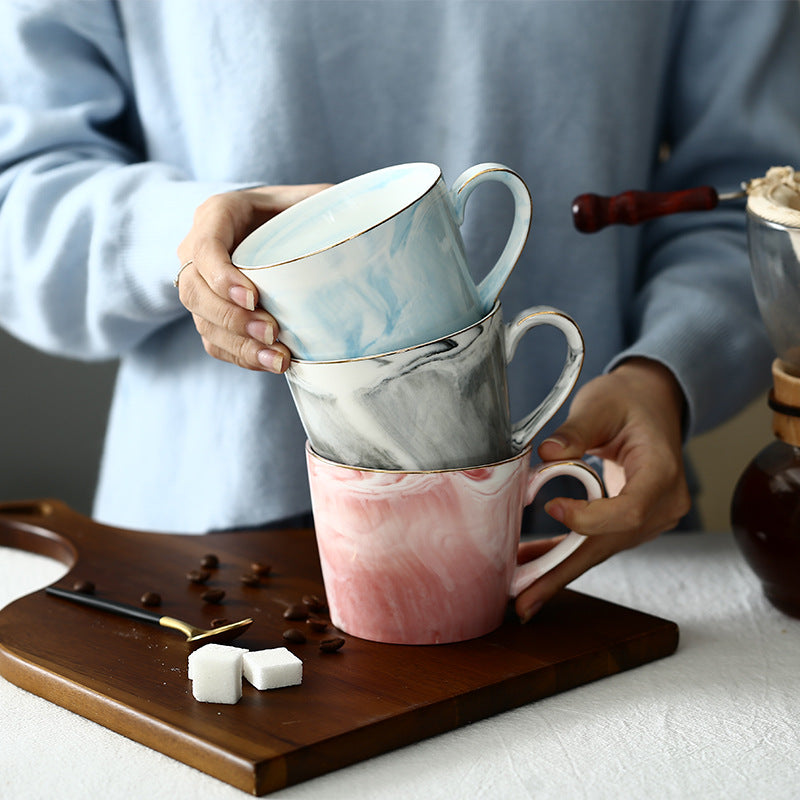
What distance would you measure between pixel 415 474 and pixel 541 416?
10 cm

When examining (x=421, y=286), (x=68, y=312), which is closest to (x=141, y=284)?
(x=68, y=312)

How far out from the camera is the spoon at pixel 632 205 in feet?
2.31

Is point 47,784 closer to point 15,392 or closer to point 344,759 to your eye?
point 344,759

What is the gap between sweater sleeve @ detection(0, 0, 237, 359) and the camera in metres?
0.86

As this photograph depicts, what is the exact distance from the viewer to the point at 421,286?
0.54 m

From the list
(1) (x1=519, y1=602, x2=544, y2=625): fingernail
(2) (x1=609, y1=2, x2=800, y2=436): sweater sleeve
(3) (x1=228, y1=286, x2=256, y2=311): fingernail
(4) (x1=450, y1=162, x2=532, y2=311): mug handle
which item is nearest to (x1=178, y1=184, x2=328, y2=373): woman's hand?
(3) (x1=228, y1=286, x2=256, y2=311): fingernail

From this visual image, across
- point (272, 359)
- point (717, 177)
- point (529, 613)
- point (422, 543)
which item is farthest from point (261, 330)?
point (717, 177)

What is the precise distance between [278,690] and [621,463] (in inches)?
12.4

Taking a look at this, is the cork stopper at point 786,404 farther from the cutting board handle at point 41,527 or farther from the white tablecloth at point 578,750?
the cutting board handle at point 41,527

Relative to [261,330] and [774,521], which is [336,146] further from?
[774,521]

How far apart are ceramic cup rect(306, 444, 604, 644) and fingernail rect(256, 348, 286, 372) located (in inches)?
2.7

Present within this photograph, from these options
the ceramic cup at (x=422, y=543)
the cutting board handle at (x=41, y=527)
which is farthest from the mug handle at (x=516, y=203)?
the cutting board handle at (x=41, y=527)

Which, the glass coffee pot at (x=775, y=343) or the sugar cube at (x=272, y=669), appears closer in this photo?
the sugar cube at (x=272, y=669)

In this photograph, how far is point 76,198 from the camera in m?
0.90
